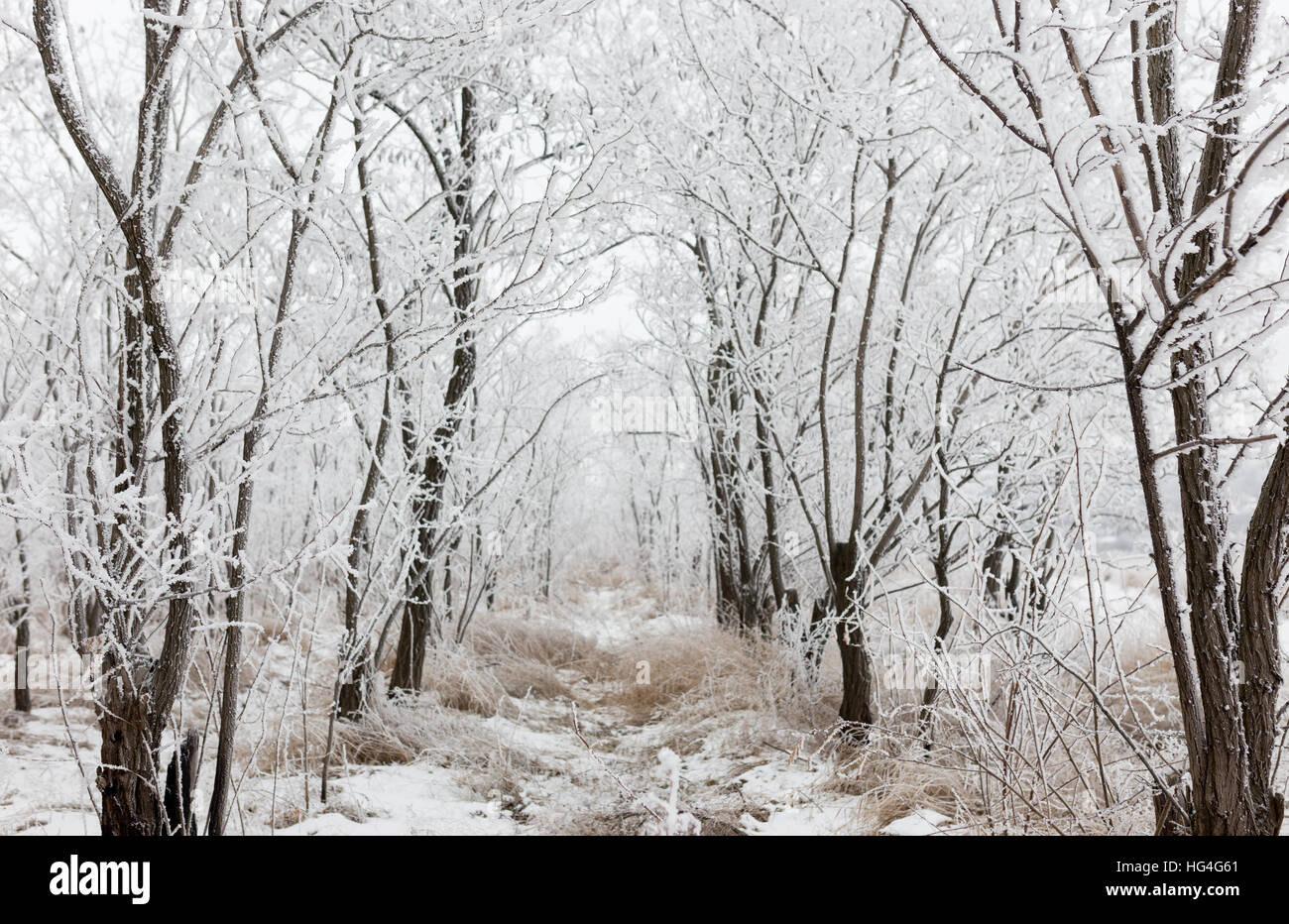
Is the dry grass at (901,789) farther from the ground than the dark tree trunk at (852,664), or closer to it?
closer to it

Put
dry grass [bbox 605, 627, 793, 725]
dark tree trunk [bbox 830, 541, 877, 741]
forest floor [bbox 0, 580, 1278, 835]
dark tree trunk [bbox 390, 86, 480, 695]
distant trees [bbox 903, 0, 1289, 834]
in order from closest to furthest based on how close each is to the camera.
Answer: distant trees [bbox 903, 0, 1289, 834]
forest floor [bbox 0, 580, 1278, 835]
dark tree trunk [bbox 830, 541, 877, 741]
dark tree trunk [bbox 390, 86, 480, 695]
dry grass [bbox 605, 627, 793, 725]

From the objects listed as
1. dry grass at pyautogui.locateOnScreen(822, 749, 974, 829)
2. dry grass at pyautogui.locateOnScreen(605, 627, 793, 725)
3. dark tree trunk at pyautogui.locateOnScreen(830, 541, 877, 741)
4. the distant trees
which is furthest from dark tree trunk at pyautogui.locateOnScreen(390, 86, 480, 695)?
the distant trees

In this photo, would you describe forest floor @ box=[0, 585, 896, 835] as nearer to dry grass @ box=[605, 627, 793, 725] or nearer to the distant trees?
dry grass @ box=[605, 627, 793, 725]

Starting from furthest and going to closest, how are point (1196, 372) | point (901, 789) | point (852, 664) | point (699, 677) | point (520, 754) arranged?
point (699, 677)
point (520, 754)
point (852, 664)
point (901, 789)
point (1196, 372)

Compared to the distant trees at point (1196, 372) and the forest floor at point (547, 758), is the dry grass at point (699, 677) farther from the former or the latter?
the distant trees at point (1196, 372)

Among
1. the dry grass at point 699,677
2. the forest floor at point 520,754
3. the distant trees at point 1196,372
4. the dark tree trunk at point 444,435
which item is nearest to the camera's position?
the distant trees at point 1196,372

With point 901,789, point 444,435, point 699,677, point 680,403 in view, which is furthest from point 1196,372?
point 680,403

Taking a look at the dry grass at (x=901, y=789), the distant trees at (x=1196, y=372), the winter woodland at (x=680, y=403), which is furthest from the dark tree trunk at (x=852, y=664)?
the distant trees at (x=1196, y=372)

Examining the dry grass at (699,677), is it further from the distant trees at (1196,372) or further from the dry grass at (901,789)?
the distant trees at (1196,372)

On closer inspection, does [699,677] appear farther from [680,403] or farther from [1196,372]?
[1196,372]

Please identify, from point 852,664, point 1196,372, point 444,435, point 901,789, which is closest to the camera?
point 1196,372

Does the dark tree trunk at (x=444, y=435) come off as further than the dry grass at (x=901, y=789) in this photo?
Yes

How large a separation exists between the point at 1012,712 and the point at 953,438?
241cm

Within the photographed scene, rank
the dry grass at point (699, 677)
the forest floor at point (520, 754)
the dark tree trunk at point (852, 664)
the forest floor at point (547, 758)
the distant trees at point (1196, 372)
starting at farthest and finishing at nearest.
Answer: the dry grass at point (699, 677) → the dark tree trunk at point (852, 664) → the forest floor at point (520, 754) → the forest floor at point (547, 758) → the distant trees at point (1196, 372)
